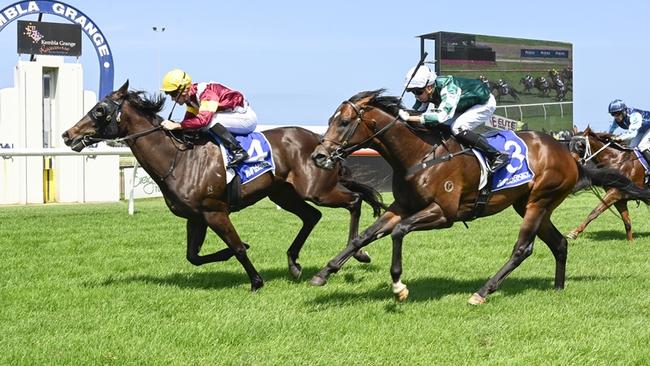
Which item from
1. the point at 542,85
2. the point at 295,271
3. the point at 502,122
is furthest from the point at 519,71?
the point at 295,271

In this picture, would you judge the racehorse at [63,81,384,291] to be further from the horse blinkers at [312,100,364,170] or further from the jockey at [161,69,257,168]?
the horse blinkers at [312,100,364,170]

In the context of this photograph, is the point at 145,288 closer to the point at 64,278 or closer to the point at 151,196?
the point at 64,278

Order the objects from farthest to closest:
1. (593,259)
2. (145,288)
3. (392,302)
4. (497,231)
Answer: (497,231) → (593,259) → (145,288) → (392,302)

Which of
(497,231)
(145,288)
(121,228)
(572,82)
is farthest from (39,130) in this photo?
(572,82)

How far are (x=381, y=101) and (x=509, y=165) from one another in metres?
1.12

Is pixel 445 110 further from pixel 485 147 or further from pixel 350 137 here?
pixel 350 137

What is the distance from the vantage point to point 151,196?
19656 millimetres

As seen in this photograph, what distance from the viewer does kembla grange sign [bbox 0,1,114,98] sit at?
1994 centimetres

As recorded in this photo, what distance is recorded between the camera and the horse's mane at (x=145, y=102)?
22.6ft

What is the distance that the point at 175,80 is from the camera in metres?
6.64

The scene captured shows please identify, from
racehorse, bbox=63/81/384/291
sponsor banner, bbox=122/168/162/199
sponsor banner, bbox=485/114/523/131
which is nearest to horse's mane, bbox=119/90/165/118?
racehorse, bbox=63/81/384/291

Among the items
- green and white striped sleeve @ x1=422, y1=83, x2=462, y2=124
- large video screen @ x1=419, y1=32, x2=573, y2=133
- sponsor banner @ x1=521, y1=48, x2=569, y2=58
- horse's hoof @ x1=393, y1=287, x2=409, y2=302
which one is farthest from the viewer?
sponsor banner @ x1=521, y1=48, x2=569, y2=58

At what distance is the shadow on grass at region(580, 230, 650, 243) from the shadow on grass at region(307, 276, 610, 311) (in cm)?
331

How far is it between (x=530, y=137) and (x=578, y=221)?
6334 millimetres
